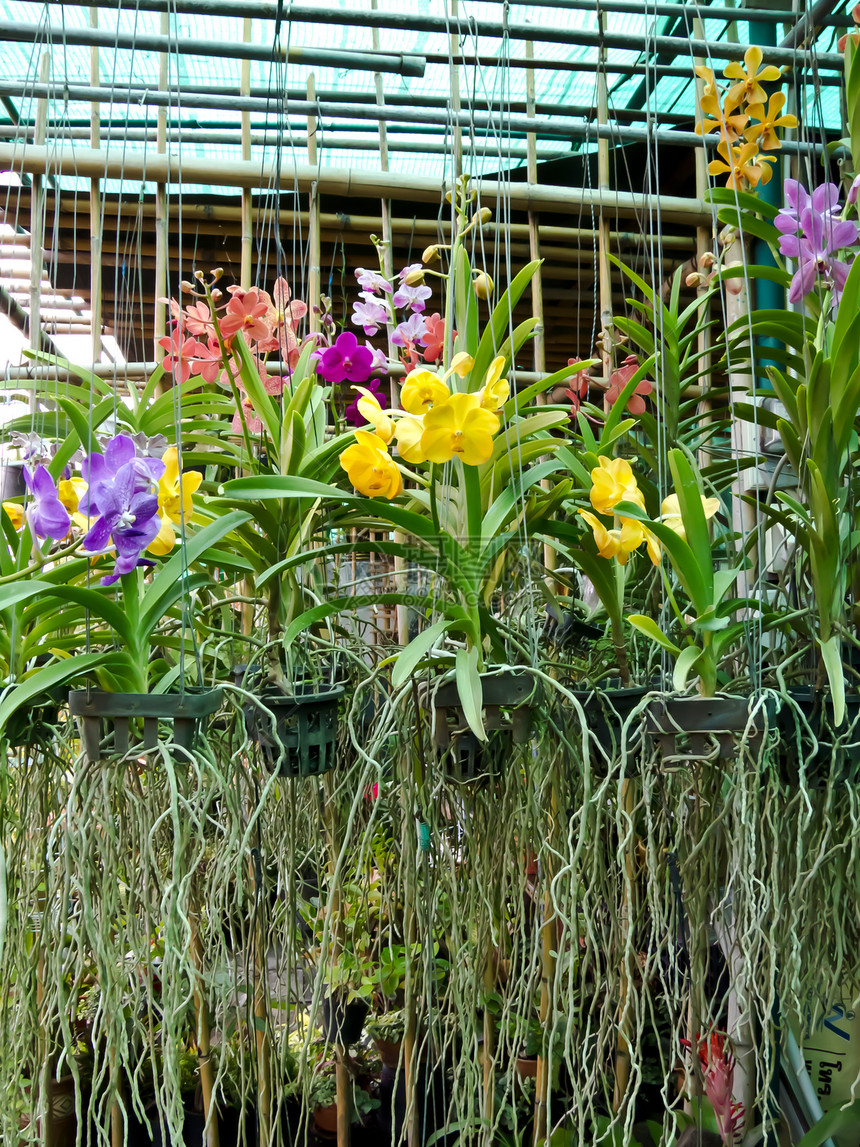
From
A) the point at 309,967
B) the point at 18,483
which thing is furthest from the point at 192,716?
the point at 18,483

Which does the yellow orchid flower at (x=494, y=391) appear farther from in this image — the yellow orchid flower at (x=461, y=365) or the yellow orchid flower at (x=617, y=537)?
the yellow orchid flower at (x=617, y=537)

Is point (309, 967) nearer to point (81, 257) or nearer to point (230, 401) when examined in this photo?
point (230, 401)

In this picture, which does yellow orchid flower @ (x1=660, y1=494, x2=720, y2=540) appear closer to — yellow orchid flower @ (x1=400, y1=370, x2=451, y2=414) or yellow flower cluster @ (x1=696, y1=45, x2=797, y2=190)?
yellow orchid flower @ (x1=400, y1=370, x2=451, y2=414)

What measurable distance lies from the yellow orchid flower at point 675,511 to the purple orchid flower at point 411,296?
462 millimetres

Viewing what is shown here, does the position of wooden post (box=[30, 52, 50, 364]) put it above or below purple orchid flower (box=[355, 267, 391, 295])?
above

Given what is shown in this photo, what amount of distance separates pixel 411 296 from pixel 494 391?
41 centimetres

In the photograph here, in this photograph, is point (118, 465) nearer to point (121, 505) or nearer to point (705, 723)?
point (121, 505)

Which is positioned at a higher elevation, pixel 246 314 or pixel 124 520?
pixel 246 314

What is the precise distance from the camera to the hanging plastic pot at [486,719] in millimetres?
792

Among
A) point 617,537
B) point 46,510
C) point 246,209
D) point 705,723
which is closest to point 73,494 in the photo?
point 46,510

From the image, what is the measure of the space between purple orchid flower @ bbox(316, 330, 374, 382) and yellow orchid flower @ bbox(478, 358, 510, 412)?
1.07ft

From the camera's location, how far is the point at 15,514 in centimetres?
93

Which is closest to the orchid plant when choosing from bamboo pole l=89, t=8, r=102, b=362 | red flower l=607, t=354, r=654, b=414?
red flower l=607, t=354, r=654, b=414

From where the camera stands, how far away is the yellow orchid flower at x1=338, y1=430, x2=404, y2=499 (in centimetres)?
77
